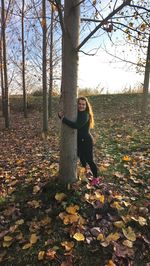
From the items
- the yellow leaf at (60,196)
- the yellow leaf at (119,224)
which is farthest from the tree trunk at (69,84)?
the yellow leaf at (119,224)

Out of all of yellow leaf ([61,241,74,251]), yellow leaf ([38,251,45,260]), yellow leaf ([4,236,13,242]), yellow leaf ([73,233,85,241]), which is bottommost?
yellow leaf ([38,251,45,260])

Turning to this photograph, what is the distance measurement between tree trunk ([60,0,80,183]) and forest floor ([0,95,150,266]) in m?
0.32

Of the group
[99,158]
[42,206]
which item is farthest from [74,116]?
[99,158]

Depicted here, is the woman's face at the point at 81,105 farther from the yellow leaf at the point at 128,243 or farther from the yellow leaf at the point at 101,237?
the yellow leaf at the point at 128,243

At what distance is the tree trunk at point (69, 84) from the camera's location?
393 cm

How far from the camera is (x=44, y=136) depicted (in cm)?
986

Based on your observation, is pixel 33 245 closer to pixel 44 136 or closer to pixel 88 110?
pixel 88 110

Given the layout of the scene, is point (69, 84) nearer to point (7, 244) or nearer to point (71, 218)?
point (71, 218)

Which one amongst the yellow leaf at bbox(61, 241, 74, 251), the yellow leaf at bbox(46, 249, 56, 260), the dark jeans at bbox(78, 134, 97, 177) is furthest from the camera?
the dark jeans at bbox(78, 134, 97, 177)

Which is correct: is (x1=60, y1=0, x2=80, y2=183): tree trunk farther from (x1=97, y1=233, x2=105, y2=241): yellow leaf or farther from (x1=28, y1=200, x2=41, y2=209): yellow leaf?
(x1=97, y1=233, x2=105, y2=241): yellow leaf

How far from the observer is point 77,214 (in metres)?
3.79

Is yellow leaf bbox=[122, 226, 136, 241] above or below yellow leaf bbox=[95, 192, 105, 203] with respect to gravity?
below

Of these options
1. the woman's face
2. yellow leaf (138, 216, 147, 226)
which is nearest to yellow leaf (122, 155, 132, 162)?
the woman's face

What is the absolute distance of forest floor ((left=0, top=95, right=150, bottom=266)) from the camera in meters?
3.30
